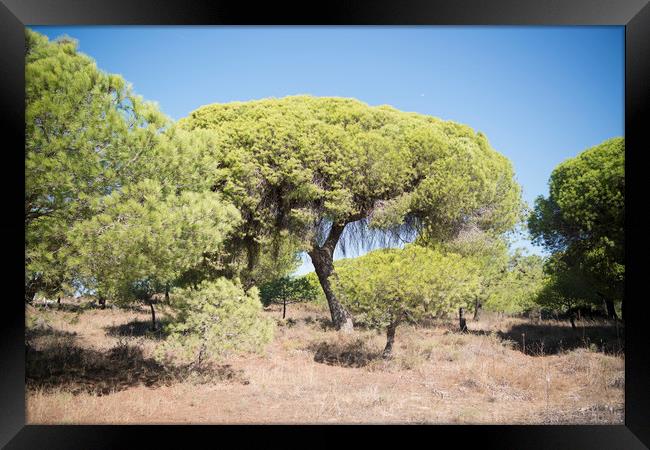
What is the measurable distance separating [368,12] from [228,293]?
11.4 ft

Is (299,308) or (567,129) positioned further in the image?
(299,308)

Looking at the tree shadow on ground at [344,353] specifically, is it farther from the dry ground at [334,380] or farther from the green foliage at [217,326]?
the green foliage at [217,326]

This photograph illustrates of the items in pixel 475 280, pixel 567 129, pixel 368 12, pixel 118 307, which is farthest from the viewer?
pixel 118 307

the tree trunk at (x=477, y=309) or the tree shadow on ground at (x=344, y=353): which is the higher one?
the tree trunk at (x=477, y=309)

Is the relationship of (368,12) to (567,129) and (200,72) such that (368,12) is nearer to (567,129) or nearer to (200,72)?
(200,72)

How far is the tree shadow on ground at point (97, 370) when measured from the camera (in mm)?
4637

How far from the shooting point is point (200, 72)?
507 centimetres

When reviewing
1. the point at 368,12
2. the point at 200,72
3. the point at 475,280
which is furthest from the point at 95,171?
the point at 475,280

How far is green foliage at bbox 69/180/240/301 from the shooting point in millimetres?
3979

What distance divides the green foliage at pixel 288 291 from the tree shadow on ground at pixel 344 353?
60.8 inches

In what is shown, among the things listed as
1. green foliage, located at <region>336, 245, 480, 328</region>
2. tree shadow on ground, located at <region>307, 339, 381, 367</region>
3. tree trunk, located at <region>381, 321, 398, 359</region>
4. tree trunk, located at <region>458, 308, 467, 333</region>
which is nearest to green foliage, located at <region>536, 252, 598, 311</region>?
green foliage, located at <region>336, 245, 480, 328</region>

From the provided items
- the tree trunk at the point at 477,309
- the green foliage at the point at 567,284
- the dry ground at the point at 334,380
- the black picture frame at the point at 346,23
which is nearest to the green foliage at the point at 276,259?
the dry ground at the point at 334,380

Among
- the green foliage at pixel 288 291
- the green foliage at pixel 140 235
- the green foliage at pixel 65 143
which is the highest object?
the green foliage at pixel 65 143
